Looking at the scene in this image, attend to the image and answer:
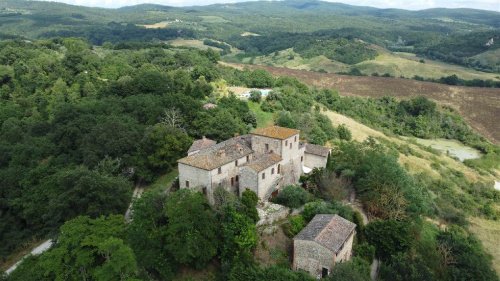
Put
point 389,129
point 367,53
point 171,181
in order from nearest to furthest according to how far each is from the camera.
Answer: point 171,181 → point 389,129 → point 367,53

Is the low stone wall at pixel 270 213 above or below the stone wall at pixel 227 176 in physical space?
below

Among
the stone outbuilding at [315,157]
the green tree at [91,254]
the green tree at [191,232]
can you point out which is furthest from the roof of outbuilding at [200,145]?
the green tree at [91,254]

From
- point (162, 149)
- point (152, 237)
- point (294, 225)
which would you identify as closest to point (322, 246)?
point (294, 225)

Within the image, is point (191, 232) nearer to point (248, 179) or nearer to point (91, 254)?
point (91, 254)

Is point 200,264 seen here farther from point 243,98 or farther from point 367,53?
point 367,53

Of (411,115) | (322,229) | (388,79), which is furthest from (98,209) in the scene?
(388,79)

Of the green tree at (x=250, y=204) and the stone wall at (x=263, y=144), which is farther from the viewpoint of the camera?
the stone wall at (x=263, y=144)

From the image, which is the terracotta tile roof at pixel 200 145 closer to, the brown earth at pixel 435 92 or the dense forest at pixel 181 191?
the dense forest at pixel 181 191
